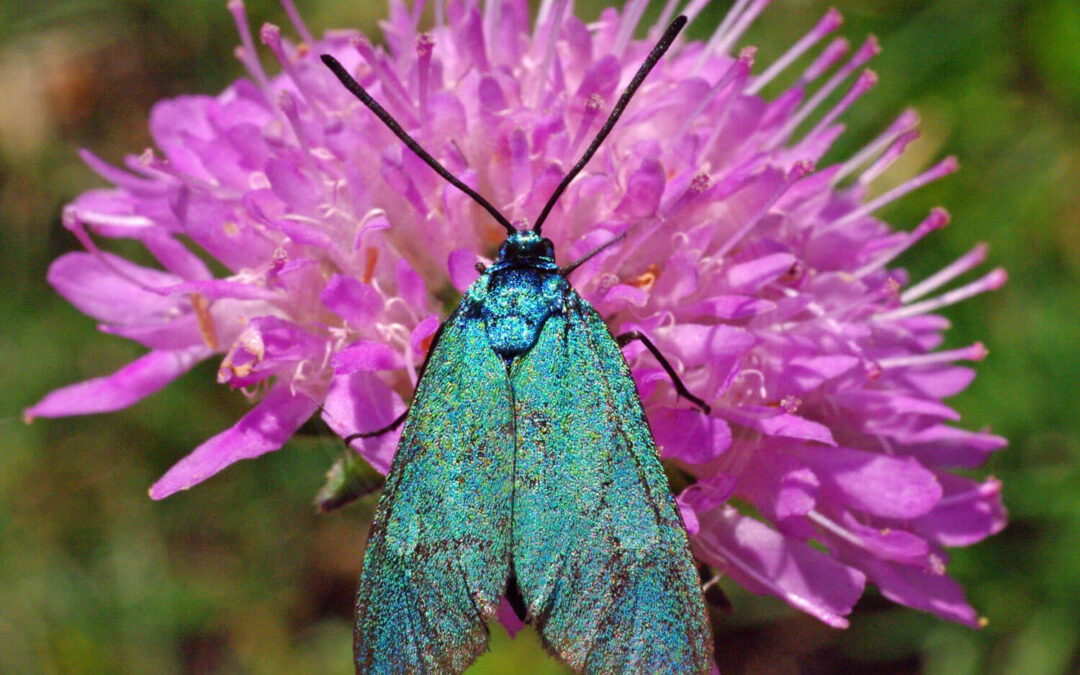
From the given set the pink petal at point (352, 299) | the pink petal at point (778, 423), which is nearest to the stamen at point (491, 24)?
the pink petal at point (352, 299)

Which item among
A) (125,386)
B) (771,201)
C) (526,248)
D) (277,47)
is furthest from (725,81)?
(125,386)

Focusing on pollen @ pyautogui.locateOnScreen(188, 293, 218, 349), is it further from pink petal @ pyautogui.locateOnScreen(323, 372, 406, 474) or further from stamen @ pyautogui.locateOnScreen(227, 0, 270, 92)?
stamen @ pyautogui.locateOnScreen(227, 0, 270, 92)

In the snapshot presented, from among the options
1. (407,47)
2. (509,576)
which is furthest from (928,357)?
(407,47)

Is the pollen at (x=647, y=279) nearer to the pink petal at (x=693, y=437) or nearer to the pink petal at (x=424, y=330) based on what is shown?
the pink petal at (x=693, y=437)

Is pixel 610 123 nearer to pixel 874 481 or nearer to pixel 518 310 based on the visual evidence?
pixel 518 310

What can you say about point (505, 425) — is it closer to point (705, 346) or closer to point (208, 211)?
point (705, 346)
